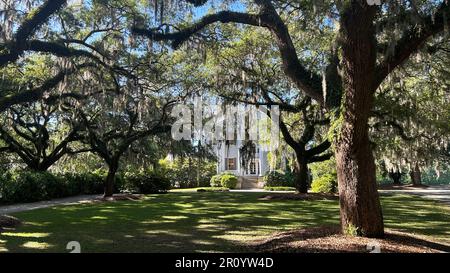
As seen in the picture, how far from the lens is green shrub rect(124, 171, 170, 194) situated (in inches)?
1136

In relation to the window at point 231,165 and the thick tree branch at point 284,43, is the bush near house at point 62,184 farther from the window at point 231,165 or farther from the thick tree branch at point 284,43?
the window at point 231,165

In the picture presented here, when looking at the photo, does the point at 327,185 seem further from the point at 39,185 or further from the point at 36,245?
the point at 36,245

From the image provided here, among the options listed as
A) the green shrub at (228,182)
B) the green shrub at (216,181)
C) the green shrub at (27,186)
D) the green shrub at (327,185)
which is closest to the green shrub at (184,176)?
the green shrub at (216,181)

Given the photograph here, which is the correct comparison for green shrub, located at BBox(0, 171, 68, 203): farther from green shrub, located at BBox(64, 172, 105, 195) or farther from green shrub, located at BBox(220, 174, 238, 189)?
green shrub, located at BBox(220, 174, 238, 189)

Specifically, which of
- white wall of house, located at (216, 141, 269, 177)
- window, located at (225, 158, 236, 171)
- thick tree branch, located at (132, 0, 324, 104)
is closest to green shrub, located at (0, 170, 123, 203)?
thick tree branch, located at (132, 0, 324, 104)

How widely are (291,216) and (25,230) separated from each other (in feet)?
24.9

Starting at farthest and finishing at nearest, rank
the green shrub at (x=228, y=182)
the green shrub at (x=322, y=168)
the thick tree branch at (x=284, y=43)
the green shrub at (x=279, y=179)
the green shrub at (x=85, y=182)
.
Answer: the green shrub at (x=322, y=168) → the green shrub at (x=228, y=182) → the green shrub at (x=279, y=179) → the green shrub at (x=85, y=182) → the thick tree branch at (x=284, y=43)

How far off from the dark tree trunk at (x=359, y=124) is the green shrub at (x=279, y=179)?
2685cm

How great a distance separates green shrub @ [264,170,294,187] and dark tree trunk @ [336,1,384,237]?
2685 centimetres

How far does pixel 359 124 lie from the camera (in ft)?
27.0

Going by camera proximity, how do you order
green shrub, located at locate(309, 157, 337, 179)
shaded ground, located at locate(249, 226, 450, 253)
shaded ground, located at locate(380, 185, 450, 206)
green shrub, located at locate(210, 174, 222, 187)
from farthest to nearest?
1. green shrub, located at locate(210, 174, 222, 187)
2. green shrub, located at locate(309, 157, 337, 179)
3. shaded ground, located at locate(380, 185, 450, 206)
4. shaded ground, located at locate(249, 226, 450, 253)

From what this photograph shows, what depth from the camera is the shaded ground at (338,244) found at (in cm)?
732

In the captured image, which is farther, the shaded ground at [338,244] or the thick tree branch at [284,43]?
the thick tree branch at [284,43]

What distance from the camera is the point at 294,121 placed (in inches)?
984
